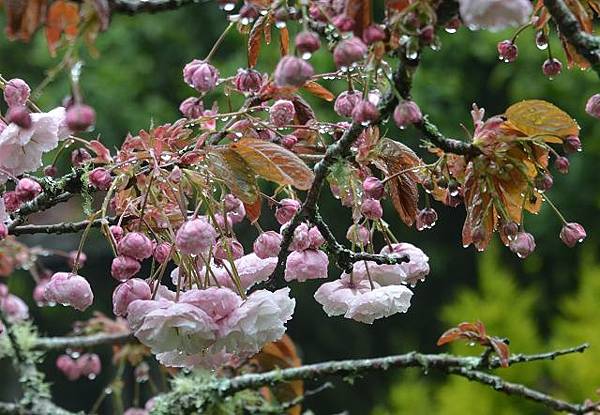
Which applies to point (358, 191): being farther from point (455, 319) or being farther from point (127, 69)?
point (127, 69)

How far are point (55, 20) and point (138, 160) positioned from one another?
10.0 inches

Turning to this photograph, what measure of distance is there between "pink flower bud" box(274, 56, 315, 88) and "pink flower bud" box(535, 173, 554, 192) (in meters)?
0.24

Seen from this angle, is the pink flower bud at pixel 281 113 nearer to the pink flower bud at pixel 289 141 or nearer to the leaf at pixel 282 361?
the pink flower bud at pixel 289 141

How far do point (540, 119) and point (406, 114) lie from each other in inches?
5.7

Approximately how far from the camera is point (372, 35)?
0.55 m

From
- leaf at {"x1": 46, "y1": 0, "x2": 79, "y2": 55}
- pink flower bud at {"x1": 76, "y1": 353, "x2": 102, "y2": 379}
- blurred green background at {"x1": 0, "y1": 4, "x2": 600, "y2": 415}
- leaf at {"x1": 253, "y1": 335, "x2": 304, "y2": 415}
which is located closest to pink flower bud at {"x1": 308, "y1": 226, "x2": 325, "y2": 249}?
leaf at {"x1": 46, "y1": 0, "x2": 79, "y2": 55}

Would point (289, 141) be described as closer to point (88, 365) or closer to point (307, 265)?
point (307, 265)

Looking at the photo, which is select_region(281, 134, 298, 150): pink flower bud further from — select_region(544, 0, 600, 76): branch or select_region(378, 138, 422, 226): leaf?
select_region(544, 0, 600, 76): branch

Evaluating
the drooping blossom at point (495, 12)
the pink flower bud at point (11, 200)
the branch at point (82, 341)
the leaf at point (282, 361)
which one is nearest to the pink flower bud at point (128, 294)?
the pink flower bud at point (11, 200)

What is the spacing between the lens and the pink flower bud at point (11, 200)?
0.74 metres

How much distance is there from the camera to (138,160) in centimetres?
72

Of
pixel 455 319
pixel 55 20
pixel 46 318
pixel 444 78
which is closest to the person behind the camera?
pixel 55 20

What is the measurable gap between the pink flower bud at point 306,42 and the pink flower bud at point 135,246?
22cm

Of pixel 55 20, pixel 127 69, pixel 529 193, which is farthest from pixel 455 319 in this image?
pixel 55 20
